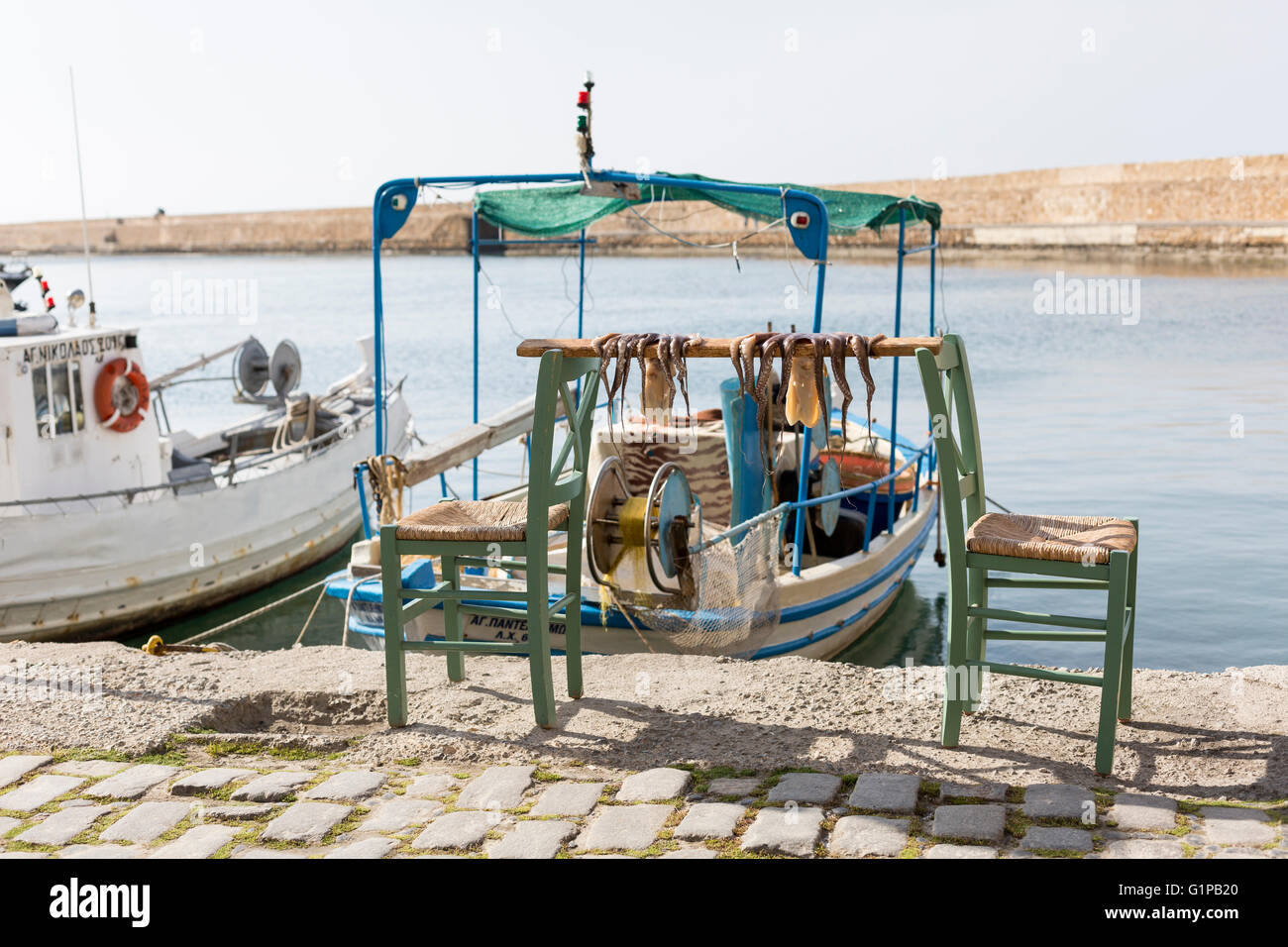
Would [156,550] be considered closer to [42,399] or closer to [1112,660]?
[42,399]

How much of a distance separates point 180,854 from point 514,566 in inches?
79.9

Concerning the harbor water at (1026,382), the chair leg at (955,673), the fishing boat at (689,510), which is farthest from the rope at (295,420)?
the chair leg at (955,673)

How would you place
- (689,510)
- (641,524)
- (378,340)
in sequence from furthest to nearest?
(378,340)
(689,510)
(641,524)

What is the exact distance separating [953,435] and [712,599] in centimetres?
338

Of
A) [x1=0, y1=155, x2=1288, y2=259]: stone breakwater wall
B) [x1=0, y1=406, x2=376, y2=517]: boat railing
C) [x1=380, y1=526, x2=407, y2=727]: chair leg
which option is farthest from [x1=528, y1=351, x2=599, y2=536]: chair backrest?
[x1=0, y1=155, x2=1288, y2=259]: stone breakwater wall

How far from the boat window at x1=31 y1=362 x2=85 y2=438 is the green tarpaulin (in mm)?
3909

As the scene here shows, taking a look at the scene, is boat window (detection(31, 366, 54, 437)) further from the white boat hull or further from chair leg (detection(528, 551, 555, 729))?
chair leg (detection(528, 551, 555, 729))

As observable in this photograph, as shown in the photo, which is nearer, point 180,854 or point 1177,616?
point 180,854

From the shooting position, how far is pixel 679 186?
8.90 meters

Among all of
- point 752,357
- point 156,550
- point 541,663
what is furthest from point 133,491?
point 752,357

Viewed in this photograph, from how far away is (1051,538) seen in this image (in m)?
4.50

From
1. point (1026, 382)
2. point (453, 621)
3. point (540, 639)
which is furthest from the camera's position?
point (1026, 382)

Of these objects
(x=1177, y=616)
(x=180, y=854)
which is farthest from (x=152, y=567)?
(x=1177, y=616)
